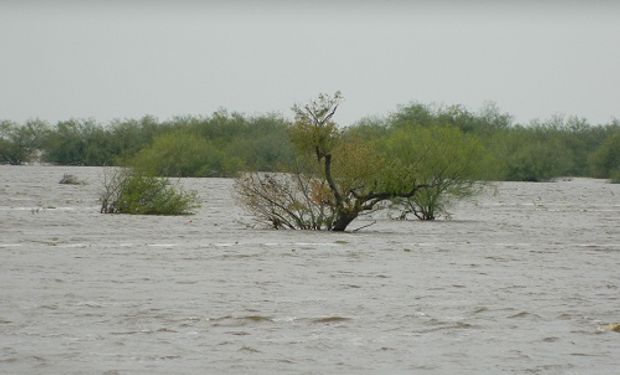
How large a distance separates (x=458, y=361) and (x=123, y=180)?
61.4 ft

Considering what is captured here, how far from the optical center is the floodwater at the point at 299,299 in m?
9.59

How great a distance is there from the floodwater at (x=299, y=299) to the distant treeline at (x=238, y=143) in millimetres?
31628

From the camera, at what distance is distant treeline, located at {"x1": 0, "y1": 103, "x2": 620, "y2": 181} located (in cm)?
5678

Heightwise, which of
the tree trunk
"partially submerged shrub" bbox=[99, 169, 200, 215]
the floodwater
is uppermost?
"partially submerged shrub" bbox=[99, 169, 200, 215]

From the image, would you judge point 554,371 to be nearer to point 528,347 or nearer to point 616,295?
point 528,347

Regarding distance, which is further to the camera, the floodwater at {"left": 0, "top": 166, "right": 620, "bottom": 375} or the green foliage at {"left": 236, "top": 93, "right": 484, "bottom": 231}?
the green foliage at {"left": 236, "top": 93, "right": 484, "bottom": 231}

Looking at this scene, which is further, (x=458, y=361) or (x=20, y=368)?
(x=458, y=361)

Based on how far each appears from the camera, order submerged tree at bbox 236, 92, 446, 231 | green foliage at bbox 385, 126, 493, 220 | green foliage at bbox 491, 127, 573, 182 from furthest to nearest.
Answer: green foliage at bbox 491, 127, 573, 182 → green foliage at bbox 385, 126, 493, 220 → submerged tree at bbox 236, 92, 446, 231

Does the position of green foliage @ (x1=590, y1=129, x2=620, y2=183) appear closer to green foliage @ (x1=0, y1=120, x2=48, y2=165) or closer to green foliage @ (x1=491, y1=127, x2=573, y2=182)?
green foliage @ (x1=491, y1=127, x2=573, y2=182)

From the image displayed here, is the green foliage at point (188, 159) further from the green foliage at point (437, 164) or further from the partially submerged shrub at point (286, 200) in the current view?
the partially submerged shrub at point (286, 200)

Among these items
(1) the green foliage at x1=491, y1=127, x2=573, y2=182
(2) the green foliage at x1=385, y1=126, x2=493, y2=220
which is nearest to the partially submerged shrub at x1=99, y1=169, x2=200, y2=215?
(2) the green foliage at x1=385, y1=126, x2=493, y2=220

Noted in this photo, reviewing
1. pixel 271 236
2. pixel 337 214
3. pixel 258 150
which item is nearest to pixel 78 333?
pixel 271 236

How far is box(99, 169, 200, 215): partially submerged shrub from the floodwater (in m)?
2.35

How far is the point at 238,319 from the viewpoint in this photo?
37.9ft
